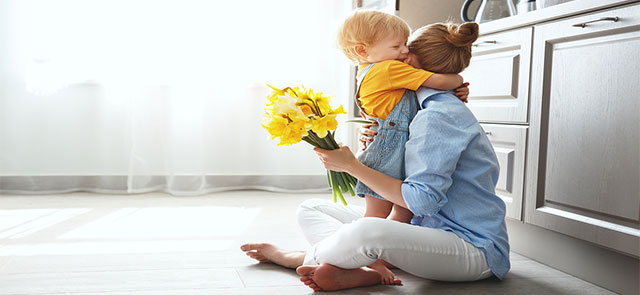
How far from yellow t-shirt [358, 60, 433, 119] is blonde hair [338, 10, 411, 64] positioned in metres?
0.07

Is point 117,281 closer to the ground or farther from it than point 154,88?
closer to the ground

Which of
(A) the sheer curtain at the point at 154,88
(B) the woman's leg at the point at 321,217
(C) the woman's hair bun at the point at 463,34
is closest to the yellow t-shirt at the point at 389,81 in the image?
(C) the woman's hair bun at the point at 463,34

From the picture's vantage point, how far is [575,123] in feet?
5.40

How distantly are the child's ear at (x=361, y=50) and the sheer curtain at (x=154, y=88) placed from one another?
1.70m

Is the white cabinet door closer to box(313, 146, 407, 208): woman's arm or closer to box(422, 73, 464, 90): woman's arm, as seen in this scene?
box(422, 73, 464, 90): woman's arm

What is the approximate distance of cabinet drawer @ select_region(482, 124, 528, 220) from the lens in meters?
1.84

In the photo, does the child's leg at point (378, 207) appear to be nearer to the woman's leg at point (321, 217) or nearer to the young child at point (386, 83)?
the young child at point (386, 83)

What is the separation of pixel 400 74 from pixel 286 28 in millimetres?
1820

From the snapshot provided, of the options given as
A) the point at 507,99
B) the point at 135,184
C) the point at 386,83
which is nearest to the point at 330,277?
the point at 386,83

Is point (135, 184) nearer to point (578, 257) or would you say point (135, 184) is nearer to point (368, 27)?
point (368, 27)

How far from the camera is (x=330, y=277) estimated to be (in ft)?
4.82

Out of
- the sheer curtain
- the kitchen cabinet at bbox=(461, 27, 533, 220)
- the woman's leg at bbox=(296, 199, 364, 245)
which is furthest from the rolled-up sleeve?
the sheer curtain

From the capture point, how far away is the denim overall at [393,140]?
154cm

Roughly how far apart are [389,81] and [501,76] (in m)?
0.60
